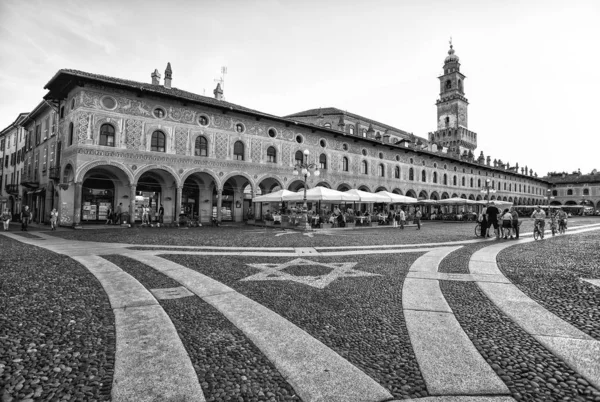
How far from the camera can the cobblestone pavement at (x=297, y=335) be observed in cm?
220

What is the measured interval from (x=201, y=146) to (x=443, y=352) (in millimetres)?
22985

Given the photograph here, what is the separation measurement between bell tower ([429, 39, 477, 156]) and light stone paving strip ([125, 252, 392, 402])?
7458 cm

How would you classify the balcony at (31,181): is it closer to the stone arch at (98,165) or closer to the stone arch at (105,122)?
the stone arch at (98,165)

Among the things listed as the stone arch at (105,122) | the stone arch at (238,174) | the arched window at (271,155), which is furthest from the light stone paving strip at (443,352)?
the arched window at (271,155)

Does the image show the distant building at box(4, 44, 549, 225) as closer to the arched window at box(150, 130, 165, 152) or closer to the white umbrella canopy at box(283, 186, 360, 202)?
the arched window at box(150, 130, 165, 152)

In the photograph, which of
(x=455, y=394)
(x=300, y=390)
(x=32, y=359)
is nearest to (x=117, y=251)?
(x=32, y=359)

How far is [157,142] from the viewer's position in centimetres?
2142

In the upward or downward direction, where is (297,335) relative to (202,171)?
downward

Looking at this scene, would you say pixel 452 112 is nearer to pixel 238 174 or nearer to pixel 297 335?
pixel 238 174

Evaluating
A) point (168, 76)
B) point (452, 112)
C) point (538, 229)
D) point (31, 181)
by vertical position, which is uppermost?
point (452, 112)

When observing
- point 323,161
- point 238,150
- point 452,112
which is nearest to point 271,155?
point 238,150

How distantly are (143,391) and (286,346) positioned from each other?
3.99 ft

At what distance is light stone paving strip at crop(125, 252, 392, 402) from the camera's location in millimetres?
2125

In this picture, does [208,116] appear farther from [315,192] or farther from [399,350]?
[399,350]
